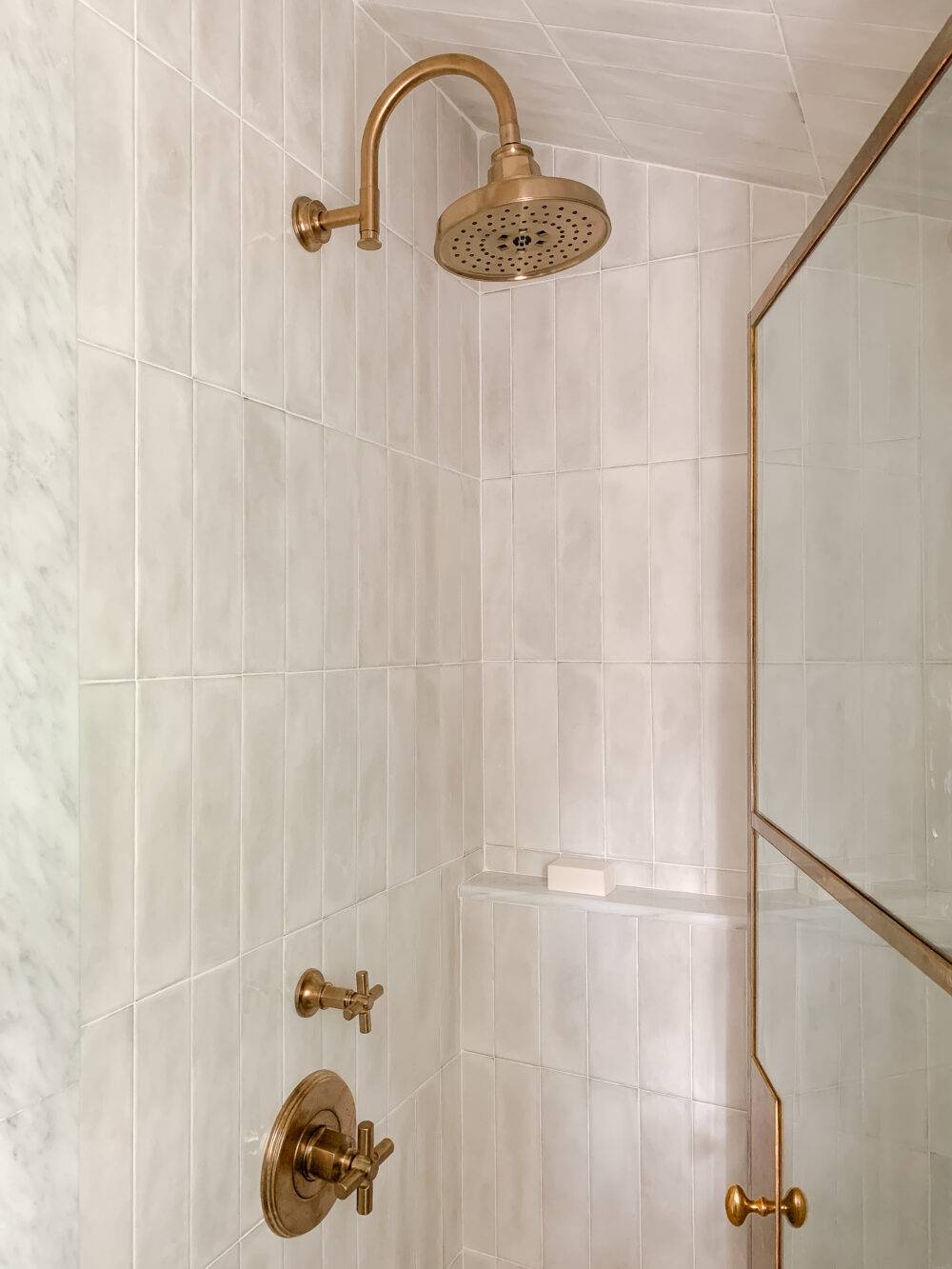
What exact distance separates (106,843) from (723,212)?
134cm

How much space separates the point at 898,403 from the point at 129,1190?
1.00 metres

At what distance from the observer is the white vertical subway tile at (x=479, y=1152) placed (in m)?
1.61

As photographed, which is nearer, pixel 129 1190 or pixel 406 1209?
pixel 129 1190

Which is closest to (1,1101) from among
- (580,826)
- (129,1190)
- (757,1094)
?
(129,1190)

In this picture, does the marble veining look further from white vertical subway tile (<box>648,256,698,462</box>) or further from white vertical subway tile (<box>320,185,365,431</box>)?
white vertical subway tile (<box>648,256,698,462</box>)

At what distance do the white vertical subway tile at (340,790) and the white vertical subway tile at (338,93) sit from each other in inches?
27.3

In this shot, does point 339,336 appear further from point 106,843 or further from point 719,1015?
point 719,1015

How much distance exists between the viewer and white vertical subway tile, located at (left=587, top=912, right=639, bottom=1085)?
1.49 m

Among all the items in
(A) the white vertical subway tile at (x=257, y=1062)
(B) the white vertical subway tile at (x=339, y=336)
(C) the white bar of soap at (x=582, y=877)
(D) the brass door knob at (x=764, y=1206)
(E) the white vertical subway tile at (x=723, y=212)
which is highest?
(E) the white vertical subway tile at (x=723, y=212)

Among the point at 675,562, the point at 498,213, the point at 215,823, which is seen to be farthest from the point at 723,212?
the point at 215,823

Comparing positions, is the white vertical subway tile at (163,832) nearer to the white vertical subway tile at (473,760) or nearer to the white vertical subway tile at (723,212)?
the white vertical subway tile at (473,760)

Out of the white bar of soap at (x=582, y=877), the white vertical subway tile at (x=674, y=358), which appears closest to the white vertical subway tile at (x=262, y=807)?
the white bar of soap at (x=582, y=877)

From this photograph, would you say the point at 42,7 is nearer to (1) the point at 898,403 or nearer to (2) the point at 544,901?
(1) the point at 898,403

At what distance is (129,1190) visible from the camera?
88 centimetres
